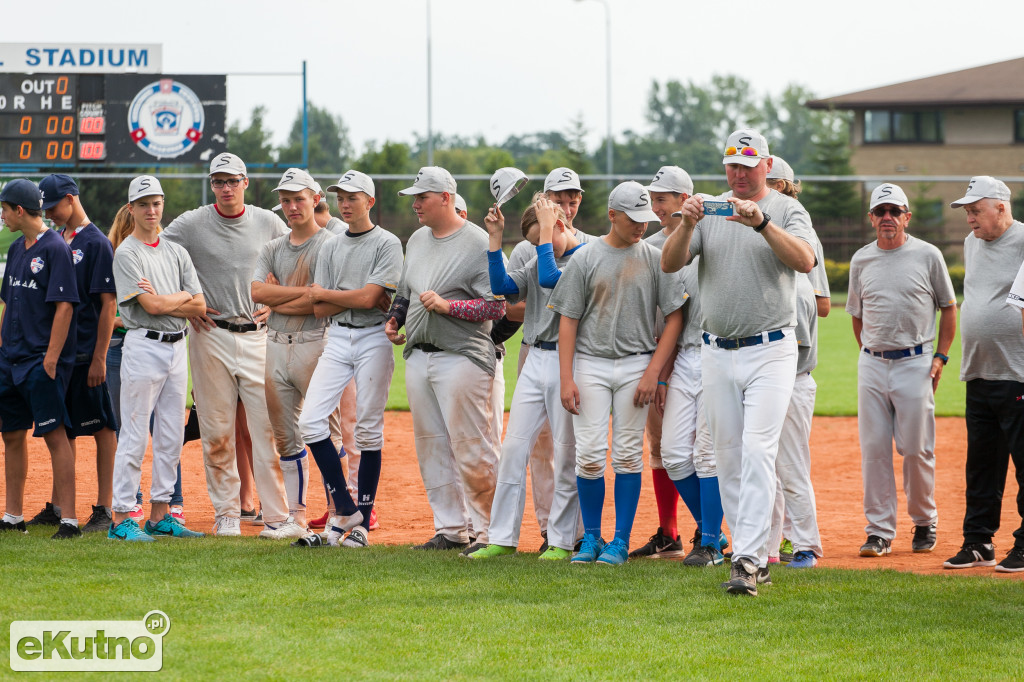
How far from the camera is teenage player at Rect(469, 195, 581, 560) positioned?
6.25 meters

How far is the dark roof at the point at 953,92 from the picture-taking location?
4325cm

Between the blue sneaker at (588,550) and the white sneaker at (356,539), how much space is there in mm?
1250

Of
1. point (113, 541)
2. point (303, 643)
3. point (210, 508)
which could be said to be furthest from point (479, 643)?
point (210, 508)

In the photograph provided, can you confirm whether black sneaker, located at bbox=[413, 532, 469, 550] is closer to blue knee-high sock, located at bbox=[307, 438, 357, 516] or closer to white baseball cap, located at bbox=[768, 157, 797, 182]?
blue knee-high sock, located at bbox=[307, 438, 357, 516]

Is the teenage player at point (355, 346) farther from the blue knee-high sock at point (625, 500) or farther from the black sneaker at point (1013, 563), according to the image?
the black sneaker at point (1013, 563)

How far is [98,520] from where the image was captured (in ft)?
23.2

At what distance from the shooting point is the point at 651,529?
25.3 ft

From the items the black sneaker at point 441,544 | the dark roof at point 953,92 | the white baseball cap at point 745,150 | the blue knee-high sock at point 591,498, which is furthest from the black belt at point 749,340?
the dark roof at point 953,92

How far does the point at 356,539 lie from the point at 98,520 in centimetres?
174

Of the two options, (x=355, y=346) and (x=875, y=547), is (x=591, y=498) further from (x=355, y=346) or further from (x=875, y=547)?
(x=875, y=547)

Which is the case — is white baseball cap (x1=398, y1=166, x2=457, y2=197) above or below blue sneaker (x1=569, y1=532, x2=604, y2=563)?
above

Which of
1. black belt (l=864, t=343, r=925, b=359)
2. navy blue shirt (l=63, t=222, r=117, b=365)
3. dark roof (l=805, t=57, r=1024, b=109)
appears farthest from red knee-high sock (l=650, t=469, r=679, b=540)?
dark roof (l=805, t=57, r=1024, b=109)

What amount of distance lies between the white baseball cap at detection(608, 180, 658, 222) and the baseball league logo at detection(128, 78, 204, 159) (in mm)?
14276
